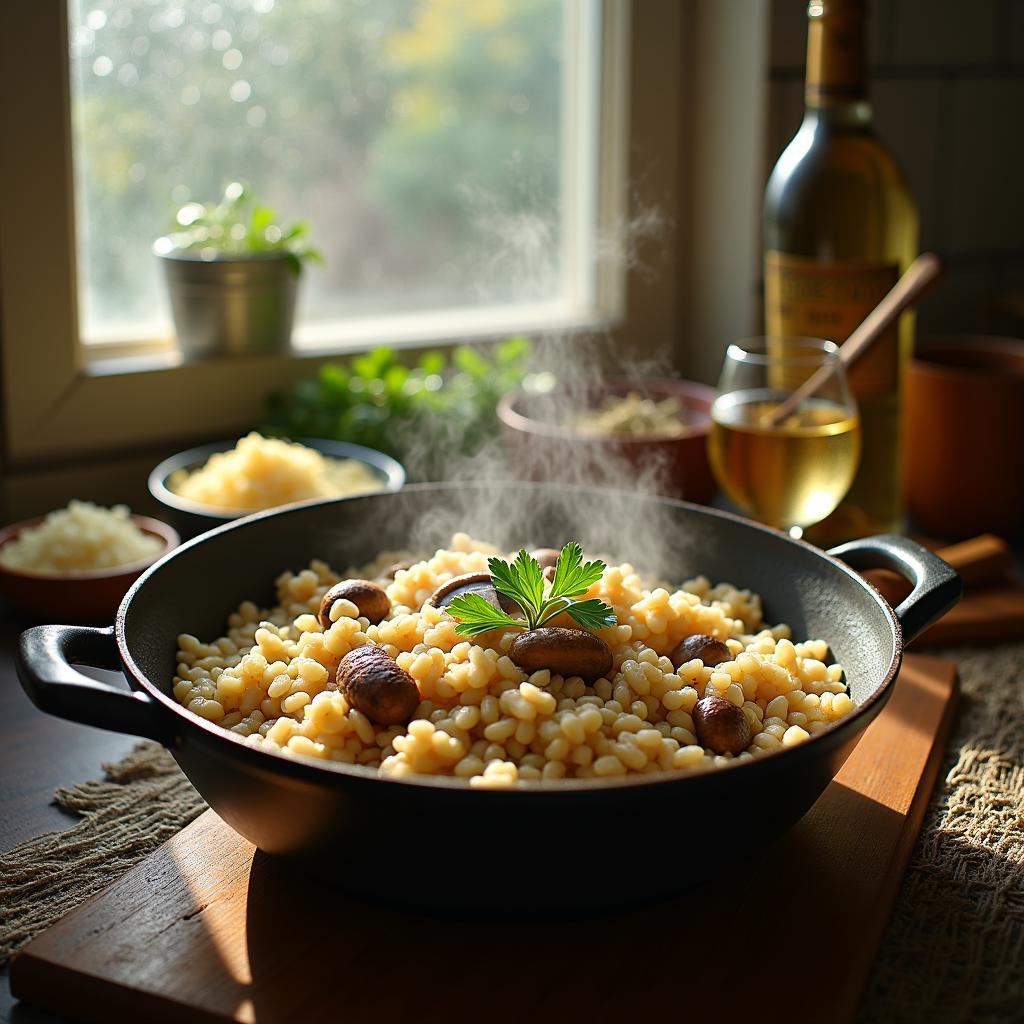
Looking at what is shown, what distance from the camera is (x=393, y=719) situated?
0.84 metres

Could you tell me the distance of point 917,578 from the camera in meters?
1.00

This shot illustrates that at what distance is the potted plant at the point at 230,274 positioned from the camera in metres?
1.68

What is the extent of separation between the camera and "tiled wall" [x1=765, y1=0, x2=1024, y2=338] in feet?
7.17

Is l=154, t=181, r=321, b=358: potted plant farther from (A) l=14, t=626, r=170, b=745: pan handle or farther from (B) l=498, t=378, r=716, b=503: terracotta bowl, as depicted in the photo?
(A) l=14, t=626, r=170, b=745: pan handle

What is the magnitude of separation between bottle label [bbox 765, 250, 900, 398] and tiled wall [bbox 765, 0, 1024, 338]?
0.60 m

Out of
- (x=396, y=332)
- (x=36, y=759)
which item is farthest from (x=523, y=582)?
(x=396, y=332)

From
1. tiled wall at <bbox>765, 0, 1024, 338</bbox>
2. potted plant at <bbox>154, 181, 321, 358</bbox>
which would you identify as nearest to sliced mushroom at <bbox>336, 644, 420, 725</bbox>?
potted plant at <bbox>154, 181, 321, 358</bbox>

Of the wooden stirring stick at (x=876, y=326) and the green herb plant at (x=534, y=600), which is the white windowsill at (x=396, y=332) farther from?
the green herb plant at (x=534, y=600)

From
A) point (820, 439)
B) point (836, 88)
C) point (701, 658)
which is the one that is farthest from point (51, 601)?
point (836, 88)

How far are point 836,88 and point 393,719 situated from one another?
1.07 metres

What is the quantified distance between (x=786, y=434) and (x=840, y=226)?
321 mm

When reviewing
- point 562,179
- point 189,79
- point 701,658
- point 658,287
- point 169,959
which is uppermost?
point 189,79

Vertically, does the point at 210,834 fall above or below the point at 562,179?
below

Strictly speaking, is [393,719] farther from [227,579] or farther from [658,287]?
[658,287]
